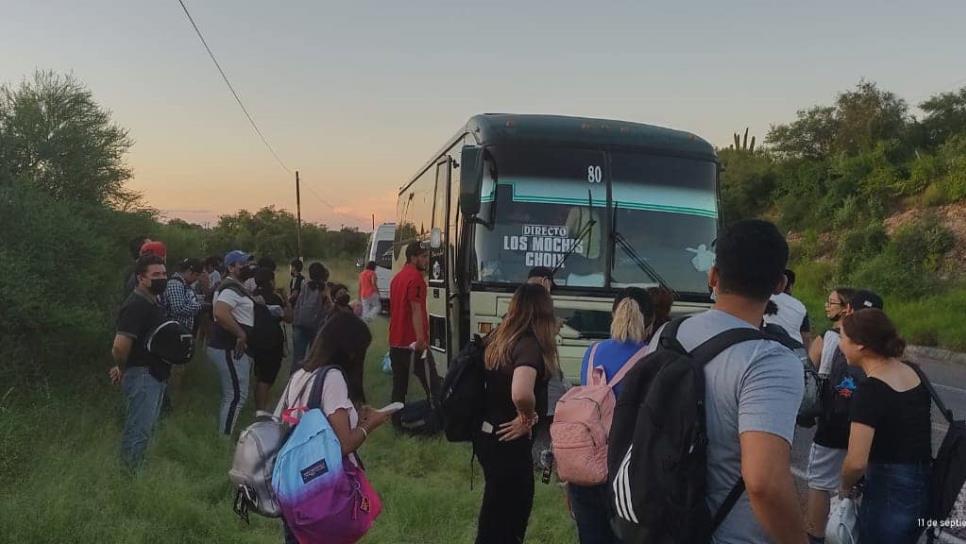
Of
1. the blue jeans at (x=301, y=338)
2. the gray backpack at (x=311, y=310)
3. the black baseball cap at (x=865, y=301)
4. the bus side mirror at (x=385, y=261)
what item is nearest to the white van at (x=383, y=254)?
the bus side mirror at (x=385, y=261)

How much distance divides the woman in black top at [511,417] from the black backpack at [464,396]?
39mm

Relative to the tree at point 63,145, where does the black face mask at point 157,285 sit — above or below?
below

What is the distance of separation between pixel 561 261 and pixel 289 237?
5528cm

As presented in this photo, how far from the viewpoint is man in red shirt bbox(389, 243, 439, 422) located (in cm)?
776

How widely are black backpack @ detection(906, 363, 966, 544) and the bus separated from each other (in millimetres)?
3803

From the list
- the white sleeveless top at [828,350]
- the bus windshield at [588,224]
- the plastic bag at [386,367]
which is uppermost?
the bus windshield at [588,224]

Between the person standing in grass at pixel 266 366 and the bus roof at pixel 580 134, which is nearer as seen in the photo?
the bus roof at pixel 580 134

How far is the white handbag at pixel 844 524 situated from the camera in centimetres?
351

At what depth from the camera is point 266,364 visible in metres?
7.76

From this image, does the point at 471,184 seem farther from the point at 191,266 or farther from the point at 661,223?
the point at 191,266

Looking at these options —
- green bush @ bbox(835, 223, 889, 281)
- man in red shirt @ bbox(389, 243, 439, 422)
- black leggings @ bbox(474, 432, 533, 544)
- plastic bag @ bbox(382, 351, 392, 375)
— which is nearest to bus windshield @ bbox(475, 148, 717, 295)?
man in red shirt @ bbox(389, 243, 439, 422)

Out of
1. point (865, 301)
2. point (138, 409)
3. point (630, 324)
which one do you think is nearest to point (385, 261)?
point (138, 409)

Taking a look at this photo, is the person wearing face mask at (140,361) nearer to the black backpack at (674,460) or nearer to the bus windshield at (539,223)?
the bus windshield at (539,223)

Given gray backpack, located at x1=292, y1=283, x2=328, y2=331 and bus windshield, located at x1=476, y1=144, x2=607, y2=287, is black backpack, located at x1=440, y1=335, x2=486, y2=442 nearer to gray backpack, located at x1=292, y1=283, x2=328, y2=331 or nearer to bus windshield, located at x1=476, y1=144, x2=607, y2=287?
bus windshield, located at x1=476, y1=144, x2=607, y2=287
